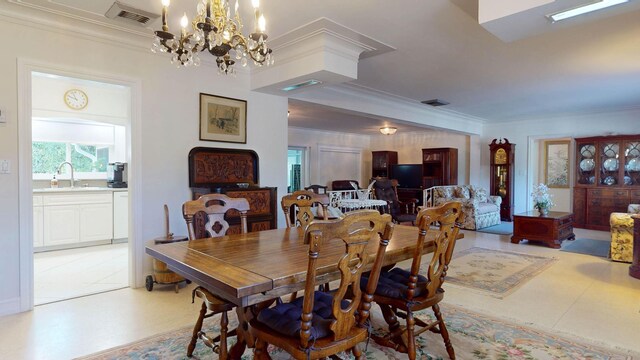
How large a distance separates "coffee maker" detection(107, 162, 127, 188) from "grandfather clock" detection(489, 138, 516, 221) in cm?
783

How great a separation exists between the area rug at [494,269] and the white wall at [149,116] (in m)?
2.30

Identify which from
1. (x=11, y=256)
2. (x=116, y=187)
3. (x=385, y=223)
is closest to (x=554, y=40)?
(x=385, y=223)

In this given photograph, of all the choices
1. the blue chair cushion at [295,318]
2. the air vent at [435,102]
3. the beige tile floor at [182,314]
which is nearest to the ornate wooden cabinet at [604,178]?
the air vent at [435,102]

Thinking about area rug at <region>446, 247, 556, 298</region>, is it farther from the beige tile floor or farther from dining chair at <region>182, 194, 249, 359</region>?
dining chair at <region>182, 194, 249, 359</region>

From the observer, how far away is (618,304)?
10.4ft

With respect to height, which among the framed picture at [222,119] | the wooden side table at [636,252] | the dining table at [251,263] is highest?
the framed picture at [222,119]

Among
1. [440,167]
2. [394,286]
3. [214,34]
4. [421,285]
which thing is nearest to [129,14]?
[214,34]

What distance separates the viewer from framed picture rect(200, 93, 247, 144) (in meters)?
3.96

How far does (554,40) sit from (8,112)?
4.94 meters

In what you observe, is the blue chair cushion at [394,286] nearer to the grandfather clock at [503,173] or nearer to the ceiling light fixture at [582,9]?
the ceiling light fixture at [582,9]

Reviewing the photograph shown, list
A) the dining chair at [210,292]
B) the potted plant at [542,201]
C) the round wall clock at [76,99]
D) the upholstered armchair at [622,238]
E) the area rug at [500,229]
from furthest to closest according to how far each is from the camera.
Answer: the area rug at [500,229]
the potted plant at [542,201]
the round wall clock at [76,99]
the upholstered armchair at [622,238]
the dining chair at [210,292]

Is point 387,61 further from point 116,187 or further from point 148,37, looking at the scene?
point 116,187

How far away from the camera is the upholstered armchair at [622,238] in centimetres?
449

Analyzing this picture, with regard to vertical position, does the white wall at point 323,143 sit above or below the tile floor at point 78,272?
above
